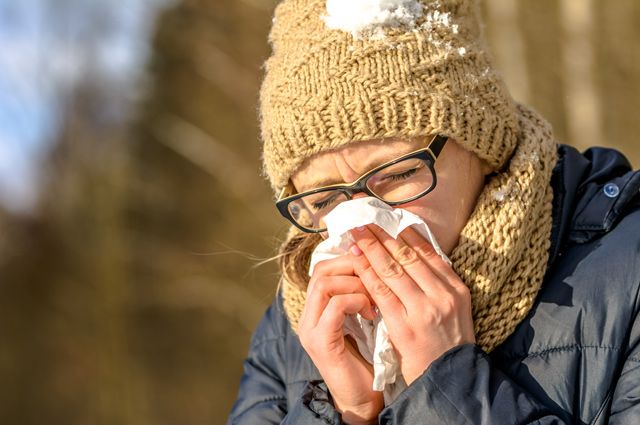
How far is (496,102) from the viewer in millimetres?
2342

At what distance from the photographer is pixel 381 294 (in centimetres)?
212

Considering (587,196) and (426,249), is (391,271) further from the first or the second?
(587,196)

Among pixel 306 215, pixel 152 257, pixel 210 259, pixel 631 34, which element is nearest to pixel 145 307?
pixel 152 257

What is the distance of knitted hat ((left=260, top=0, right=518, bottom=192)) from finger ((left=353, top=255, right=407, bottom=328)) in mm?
343

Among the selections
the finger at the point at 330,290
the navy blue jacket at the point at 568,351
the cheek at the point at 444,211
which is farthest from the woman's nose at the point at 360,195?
the navy blue jacket at the point at 568,351

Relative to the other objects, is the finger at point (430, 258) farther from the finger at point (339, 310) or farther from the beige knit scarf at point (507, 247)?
the finger at point (339, 310)

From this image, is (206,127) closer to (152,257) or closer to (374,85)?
(152,257)

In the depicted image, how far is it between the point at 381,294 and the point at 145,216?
1278cm

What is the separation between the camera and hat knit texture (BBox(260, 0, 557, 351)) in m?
2.14

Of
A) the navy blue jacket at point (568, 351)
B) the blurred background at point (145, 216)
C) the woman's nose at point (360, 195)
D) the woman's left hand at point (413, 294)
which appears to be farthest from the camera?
the blurred background at point (145, 216)

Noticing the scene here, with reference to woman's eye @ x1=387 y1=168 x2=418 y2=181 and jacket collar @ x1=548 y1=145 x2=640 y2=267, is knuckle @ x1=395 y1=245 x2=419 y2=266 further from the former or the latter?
jacket collar @ x1=548 y1=145 x2=640 y2=267

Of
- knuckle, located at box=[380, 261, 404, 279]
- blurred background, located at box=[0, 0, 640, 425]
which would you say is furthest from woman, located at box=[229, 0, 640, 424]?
blurred background, located at box=[0, 0, 640, 425]

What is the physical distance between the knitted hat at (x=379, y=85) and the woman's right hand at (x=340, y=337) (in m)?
0.37

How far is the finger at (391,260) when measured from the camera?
2.08m
